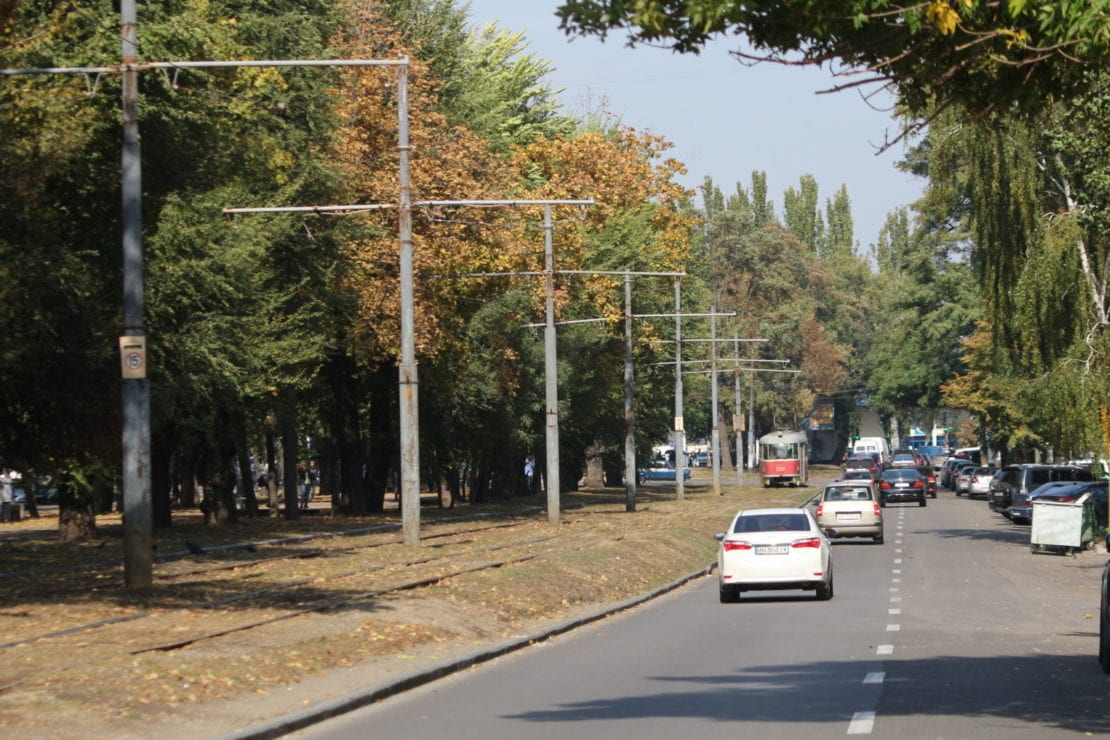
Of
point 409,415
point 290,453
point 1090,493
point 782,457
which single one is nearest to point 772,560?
point 409,415

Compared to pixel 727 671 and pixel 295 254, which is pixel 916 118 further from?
pixel 295 254

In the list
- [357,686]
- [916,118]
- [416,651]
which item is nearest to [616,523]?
[416,651]

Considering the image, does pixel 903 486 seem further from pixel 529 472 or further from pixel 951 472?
pixel 951 472

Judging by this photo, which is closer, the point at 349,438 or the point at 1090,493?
the point at 1090,493

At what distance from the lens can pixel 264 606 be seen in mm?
20969

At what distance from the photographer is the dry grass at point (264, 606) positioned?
1337 cm

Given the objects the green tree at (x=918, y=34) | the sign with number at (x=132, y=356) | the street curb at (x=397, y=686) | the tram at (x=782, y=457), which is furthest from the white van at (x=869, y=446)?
the green tree at (x=918, y=34)

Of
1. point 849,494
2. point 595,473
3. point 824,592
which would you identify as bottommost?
point 824,592

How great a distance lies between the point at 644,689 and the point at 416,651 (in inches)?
152

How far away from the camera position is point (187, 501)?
75.8 meters

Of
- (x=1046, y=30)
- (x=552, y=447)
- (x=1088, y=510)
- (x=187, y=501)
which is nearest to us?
(x=1046, y=30)

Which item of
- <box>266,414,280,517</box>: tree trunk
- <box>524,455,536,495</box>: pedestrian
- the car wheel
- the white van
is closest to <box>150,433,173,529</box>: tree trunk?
<box>266,414,280,517</box>: tree trunk

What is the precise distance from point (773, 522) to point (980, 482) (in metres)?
58.3

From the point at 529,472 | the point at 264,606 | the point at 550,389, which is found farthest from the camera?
the point at 529,472
